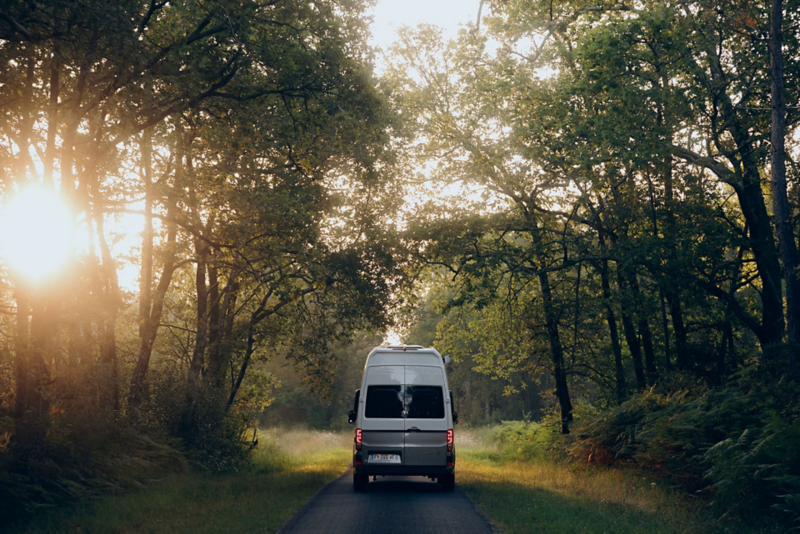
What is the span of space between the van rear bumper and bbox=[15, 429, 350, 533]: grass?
50.1 inches

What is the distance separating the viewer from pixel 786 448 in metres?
9.17

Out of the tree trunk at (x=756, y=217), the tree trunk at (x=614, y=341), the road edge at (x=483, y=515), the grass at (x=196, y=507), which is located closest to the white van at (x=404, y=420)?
the road edge at (x=483, y=515)

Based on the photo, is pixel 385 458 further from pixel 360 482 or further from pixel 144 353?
pixel 144 353

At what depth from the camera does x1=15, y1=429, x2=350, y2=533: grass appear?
9508 millimetres

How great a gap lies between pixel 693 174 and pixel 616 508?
10.7 meters

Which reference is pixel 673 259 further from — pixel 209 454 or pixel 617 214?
pixel 209 454

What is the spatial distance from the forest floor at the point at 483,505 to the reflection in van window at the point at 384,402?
7.29 feet

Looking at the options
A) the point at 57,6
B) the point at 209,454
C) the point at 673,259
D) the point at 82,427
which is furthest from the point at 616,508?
the point at 209,454

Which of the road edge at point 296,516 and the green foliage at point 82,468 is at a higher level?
the green foliage at point 82,468

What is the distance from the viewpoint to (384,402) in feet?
47.0

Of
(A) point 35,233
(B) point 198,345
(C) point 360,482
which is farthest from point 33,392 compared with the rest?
(B) point 198,345

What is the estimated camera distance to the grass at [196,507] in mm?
9508

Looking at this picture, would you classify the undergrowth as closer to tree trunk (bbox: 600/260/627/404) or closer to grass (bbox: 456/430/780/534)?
grass (bbox: 456/430/780/534)

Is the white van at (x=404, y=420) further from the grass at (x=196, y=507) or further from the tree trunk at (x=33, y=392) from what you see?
the tree trunk at (x=33, y=392)
